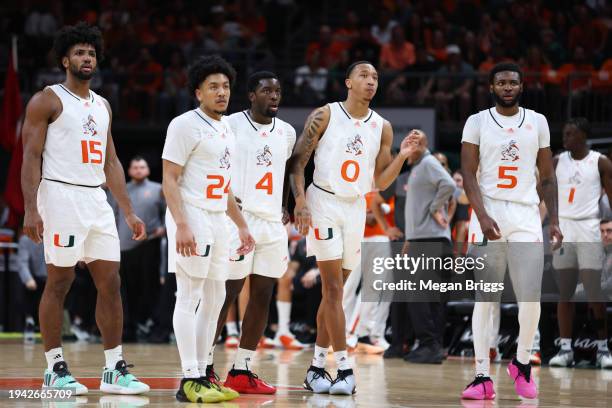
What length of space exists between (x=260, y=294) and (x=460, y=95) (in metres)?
9.58

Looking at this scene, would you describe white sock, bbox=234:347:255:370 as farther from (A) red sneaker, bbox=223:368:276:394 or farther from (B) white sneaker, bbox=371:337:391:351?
(B) white sneaker, bbox=371:337:391:351

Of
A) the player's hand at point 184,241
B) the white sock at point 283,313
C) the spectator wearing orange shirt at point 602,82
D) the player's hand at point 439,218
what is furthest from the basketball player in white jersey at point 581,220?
the spectator wearing orange shirt at point 602,82

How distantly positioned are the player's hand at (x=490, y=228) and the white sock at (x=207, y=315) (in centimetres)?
186

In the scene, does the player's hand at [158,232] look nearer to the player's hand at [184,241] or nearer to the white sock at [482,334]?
the white sock at [482,334]

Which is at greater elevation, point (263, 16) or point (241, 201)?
point (263, 16)

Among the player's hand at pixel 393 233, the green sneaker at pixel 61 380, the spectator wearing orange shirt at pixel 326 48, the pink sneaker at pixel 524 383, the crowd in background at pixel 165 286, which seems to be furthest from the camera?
the spectator wearing orange shirt at pixel 326 48

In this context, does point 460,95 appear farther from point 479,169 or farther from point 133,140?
point 479,169

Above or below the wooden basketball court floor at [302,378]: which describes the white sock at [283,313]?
above

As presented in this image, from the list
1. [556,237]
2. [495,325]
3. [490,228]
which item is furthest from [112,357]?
[495,325]

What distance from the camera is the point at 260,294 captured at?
7.89 m

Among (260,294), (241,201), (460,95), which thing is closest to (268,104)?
(241,201)

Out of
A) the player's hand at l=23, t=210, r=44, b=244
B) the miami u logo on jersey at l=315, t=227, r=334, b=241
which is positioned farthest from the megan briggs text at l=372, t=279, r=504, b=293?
the player's hand at l=23, t=210, r=44, b=244

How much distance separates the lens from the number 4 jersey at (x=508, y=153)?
25.3ft

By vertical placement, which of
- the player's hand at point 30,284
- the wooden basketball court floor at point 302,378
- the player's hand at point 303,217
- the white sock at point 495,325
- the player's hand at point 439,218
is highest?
the player's hand at point 439,218
